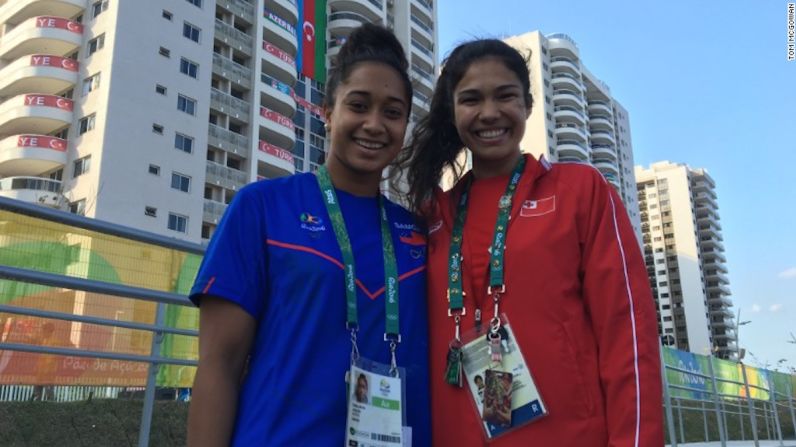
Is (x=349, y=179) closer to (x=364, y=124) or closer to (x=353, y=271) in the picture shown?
(x=364, y=124)

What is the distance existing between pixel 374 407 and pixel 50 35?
Result: 26.6 meters

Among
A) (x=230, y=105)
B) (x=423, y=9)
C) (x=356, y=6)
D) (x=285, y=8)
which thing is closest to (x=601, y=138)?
(x=423, y=9)

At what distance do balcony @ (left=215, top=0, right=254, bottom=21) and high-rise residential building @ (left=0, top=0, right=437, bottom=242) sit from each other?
5 cm

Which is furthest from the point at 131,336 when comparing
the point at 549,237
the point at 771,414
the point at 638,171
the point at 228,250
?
the point at 638,171

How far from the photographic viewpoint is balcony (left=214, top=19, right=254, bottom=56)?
87.7 feet

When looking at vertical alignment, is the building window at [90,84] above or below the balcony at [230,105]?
below

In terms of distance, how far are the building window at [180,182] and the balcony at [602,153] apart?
4164 centimetres

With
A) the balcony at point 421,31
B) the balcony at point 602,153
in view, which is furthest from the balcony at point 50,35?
the balcony at point 602,153

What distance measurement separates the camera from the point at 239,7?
2794 cm

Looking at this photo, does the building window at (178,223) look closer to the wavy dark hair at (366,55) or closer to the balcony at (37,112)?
the balcony at (37,112)

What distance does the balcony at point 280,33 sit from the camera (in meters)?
29.0

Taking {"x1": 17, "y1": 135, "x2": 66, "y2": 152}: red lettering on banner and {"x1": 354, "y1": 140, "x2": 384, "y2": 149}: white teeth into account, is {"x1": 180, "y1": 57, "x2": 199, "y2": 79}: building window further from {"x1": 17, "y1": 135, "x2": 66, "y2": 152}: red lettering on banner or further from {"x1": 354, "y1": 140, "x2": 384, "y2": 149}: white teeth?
{"x1": 354, "y1": 140, "x2": 384, "y2": 149}: white teeth

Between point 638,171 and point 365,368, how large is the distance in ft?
294

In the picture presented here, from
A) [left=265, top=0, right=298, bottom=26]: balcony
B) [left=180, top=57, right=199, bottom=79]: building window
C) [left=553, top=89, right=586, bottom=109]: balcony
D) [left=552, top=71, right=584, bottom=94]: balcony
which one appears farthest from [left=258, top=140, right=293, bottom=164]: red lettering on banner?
[left=552, top=71, right=584, bottom=94]: balcony
